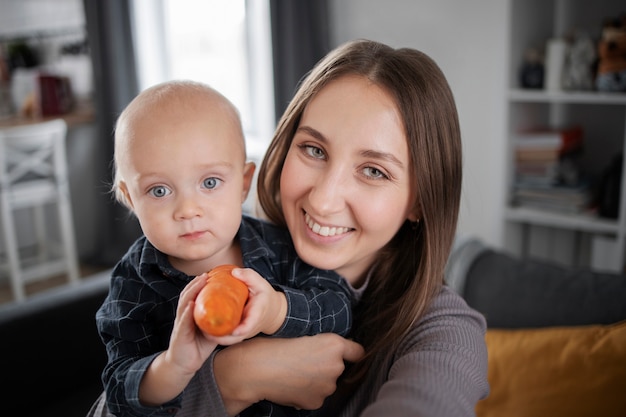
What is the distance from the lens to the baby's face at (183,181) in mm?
994

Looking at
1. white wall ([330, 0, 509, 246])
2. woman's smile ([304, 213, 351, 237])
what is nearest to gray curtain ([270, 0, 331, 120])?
white wall ([330, 0, 509, 246])

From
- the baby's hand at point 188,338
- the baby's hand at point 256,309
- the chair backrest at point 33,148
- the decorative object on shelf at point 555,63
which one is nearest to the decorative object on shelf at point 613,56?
the decorative object on shelf at point 555,63

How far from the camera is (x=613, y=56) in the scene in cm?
255

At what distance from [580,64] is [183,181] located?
225cm

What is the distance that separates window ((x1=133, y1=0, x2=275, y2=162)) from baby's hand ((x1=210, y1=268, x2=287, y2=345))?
10.3 feet

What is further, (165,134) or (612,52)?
(612,52)

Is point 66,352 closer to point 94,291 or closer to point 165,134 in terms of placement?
point 94,291

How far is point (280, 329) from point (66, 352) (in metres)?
1.10

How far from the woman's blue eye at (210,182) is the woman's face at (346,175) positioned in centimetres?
17

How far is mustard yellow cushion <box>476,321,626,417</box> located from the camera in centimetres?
143

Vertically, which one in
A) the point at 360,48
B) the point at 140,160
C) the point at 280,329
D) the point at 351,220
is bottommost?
the point at 280,329

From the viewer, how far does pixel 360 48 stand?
1.20 metres

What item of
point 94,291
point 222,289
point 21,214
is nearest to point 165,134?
point 222,289

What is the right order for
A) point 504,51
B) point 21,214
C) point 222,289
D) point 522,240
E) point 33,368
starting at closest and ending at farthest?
point 222,289
point 33,368
point 504,51
point 522,240
point 21,214
